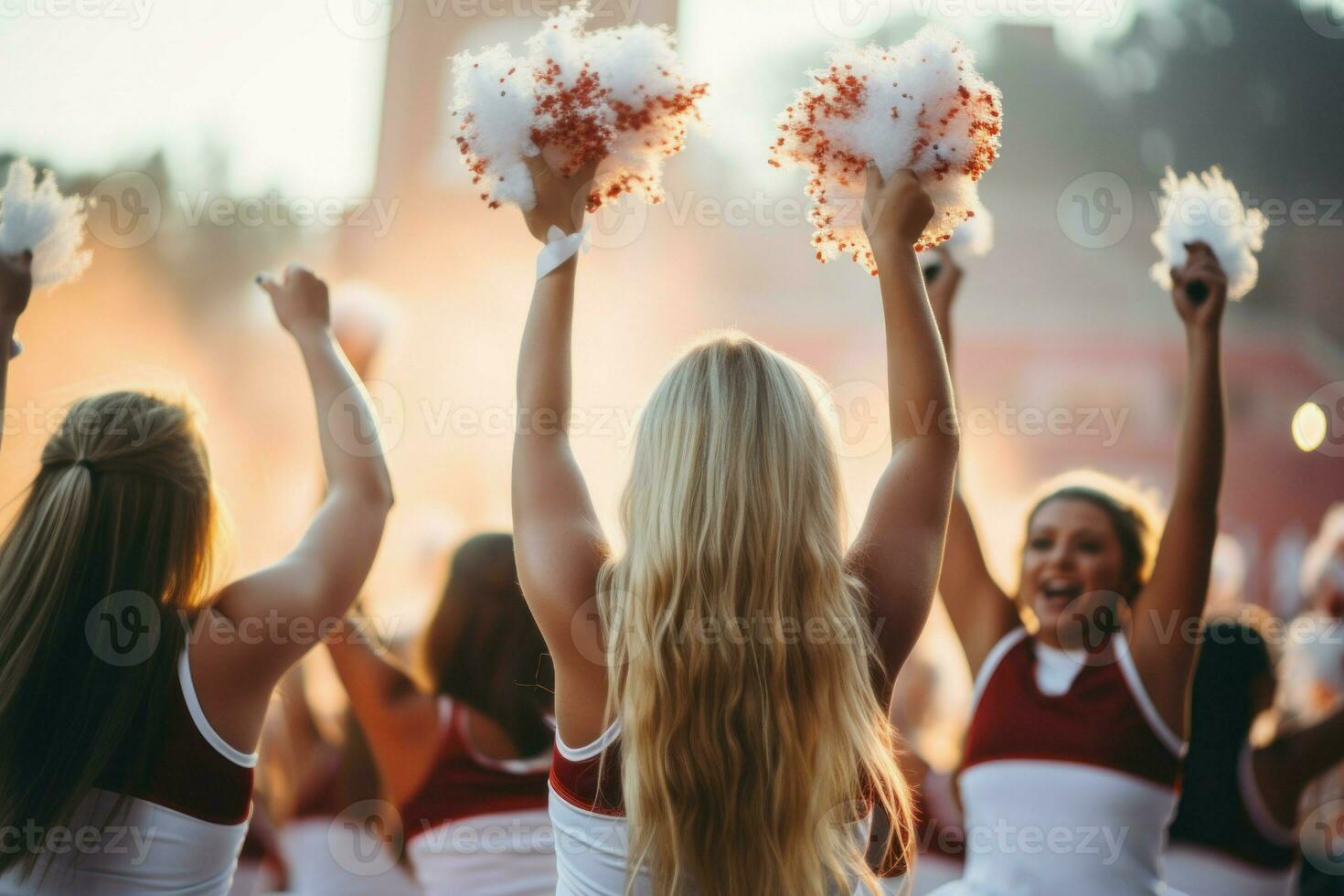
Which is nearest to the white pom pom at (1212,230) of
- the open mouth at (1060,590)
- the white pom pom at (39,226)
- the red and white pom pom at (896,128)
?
the open mouth at (1060,590)

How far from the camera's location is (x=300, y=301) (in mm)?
1756

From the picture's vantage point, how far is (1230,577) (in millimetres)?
2480

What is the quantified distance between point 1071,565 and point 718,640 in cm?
163

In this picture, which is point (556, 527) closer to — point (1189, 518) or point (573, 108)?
point (573, 108)

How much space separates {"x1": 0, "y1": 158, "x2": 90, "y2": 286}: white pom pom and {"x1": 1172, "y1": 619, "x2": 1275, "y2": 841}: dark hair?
2.70 meters

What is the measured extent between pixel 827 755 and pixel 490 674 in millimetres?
1451

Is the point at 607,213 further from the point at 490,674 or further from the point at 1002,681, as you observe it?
the point at 1002,681

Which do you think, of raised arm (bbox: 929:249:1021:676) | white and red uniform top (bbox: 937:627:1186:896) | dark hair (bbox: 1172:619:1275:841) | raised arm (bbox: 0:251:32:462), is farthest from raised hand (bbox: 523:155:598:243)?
dark hair (bbox: 1172:619:1275:841)

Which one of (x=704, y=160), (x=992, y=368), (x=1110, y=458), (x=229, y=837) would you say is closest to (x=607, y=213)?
(x=704, y=160)

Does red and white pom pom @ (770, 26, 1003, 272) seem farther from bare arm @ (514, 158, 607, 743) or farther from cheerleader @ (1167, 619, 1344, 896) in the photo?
cheerleader @ (1167, 619, 1344, 896)

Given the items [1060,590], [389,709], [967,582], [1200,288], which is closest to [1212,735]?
[1060,590]

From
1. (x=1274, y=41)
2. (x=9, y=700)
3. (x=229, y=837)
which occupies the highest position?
(x=1274, y=41)

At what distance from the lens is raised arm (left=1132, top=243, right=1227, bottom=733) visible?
223 cm

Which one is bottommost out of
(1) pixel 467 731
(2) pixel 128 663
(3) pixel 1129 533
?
(1) pixel 467 731
